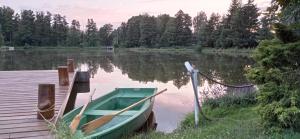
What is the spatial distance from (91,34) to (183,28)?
93.1 feet

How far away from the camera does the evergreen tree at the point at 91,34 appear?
258 feet

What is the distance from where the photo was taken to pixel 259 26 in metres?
45.0

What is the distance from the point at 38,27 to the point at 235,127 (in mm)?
75618

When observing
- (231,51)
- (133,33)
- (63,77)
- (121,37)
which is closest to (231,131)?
(63,77)

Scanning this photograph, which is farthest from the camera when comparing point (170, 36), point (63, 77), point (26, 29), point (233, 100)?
point (26, 29)

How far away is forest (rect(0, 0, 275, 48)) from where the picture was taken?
45.6 meters

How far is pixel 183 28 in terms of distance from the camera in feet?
196

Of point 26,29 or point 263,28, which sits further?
point 26,29

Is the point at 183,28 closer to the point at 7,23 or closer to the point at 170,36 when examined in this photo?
the point at 170,36

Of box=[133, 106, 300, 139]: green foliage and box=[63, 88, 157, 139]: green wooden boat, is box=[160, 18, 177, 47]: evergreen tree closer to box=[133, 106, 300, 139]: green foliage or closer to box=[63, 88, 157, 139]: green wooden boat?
box=[63, 88, 157, 139]: green wooden boat

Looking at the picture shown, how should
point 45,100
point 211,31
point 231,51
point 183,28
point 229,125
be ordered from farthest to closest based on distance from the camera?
point 183,28 < point 211,31 < point 231,51 < point 229,125 < point 45,100

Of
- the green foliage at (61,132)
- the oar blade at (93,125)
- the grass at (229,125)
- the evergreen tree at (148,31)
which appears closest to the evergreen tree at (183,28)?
the evergreen tree at (148,31)

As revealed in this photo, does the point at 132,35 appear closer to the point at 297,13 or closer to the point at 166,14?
the point at 166,14

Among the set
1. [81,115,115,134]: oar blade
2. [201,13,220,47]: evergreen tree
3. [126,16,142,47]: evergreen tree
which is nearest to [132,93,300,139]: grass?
[81,115,115,134]: oar blade
